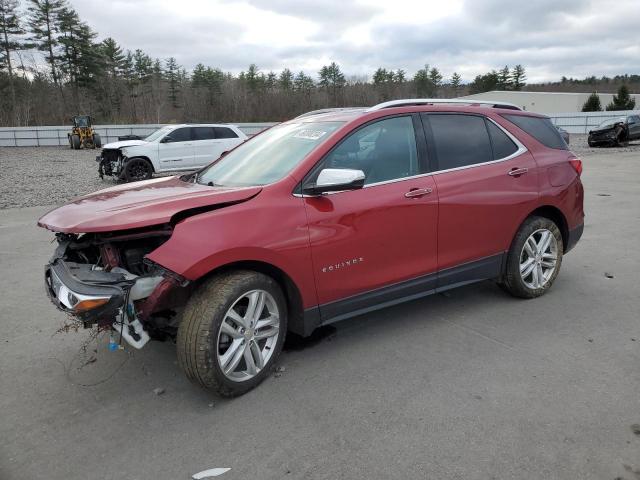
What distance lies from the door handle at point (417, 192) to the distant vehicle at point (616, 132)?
25.1 meters

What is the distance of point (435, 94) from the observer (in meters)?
82.9

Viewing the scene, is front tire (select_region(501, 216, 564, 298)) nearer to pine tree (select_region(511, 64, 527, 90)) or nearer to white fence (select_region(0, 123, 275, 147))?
white fence (select_region(0, 123, 275, 147))

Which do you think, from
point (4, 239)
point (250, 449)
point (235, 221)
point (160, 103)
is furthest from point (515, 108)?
point (160, 103)

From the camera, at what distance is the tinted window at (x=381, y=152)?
138 inches

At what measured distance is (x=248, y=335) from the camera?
311cm

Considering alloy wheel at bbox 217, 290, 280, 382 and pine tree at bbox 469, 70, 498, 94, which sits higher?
pine tree at bbox 469, 70, 498, 94

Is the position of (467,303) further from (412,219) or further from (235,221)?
(235,221)

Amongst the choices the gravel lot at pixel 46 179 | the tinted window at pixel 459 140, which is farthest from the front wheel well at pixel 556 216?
the gravel lot at pixel 46 179

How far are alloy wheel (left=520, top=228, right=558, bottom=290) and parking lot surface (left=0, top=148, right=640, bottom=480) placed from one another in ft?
0.69

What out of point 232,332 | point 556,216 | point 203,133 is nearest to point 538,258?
point 556,216

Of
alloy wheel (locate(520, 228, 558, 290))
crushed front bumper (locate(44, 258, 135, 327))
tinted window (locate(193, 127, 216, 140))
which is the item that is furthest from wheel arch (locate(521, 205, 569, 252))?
tinted window (locate(193, 127, 216, 140))

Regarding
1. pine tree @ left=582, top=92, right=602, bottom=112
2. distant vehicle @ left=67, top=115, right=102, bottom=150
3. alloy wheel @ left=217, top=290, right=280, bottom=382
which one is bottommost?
alloy wheel @ left=217, top=290, right=280, bottom=382

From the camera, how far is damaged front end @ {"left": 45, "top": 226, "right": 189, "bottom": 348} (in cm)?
277

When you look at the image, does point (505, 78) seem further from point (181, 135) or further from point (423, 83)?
point (181, 135)
